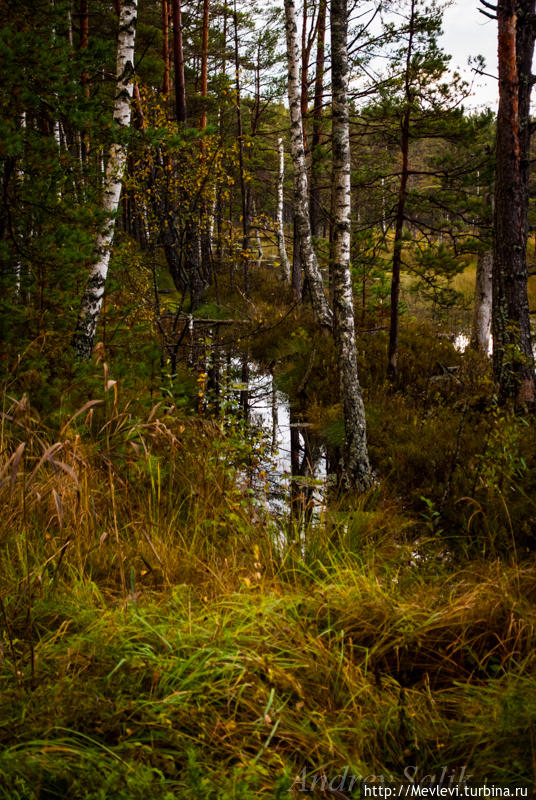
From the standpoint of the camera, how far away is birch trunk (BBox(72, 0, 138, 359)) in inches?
227

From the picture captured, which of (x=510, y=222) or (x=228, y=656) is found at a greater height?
(x=510, y=222)

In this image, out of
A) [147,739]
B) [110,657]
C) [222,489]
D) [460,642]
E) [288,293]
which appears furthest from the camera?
[288,293]

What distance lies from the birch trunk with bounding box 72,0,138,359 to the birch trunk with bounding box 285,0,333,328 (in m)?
5.07

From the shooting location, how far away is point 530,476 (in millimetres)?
5176

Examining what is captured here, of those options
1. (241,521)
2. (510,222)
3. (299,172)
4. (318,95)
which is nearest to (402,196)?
(510,222)

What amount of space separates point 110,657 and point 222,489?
1.97 m

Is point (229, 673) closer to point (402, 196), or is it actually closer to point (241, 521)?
point (241, 521)

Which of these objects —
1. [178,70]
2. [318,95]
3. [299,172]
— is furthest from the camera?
[178,70]

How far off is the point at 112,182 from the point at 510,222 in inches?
198

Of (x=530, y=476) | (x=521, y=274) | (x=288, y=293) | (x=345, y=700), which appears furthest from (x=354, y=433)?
(x=288, y=293)

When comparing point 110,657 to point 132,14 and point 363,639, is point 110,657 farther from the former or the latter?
point 132,14

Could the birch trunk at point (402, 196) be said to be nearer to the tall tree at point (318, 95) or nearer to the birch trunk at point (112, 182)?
the tall tree at point (318, 95)

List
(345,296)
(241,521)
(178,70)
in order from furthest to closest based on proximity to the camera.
Result: 1. (178,70)
2. (345,296)
3. (241,521)

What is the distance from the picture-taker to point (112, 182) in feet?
19.9
